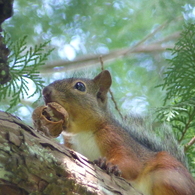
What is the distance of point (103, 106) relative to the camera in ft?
12.5

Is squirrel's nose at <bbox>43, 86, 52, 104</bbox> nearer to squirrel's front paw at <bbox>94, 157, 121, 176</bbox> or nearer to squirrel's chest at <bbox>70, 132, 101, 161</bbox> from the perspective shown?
squirrel's chest at <bbox>70, 132, 101, 161</bbox>

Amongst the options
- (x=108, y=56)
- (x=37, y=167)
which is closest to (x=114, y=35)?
(x=108, y=56)

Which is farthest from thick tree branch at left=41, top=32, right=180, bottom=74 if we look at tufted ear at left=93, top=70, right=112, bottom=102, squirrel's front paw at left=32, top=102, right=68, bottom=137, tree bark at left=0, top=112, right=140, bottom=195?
tree bark at left=0, top=112, right=140, bottom=195

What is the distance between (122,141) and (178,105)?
23.5 inches

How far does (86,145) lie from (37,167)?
4.53 feet

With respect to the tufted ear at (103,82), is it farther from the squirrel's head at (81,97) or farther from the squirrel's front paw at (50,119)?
the squirrel's front paw at (50,119)

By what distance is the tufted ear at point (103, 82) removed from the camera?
3.85m

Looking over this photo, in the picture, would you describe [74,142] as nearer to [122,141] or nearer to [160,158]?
[122,141]

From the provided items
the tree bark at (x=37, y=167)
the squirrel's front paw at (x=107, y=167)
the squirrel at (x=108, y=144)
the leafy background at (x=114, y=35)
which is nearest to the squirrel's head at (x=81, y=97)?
the squirrel at (x=108, y=144)

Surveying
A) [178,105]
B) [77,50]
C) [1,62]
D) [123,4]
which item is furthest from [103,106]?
[123,4]

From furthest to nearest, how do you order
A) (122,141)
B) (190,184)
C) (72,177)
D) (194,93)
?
(194,93) < (122,141) < (190,184) < (72,177)

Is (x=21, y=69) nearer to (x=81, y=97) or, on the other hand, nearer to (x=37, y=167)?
(x=81, y=97)

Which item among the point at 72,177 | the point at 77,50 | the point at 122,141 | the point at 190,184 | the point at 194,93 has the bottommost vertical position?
the point at 72,177

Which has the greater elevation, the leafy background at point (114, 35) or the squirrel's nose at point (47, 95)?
the leafy background at point (114, 35)
